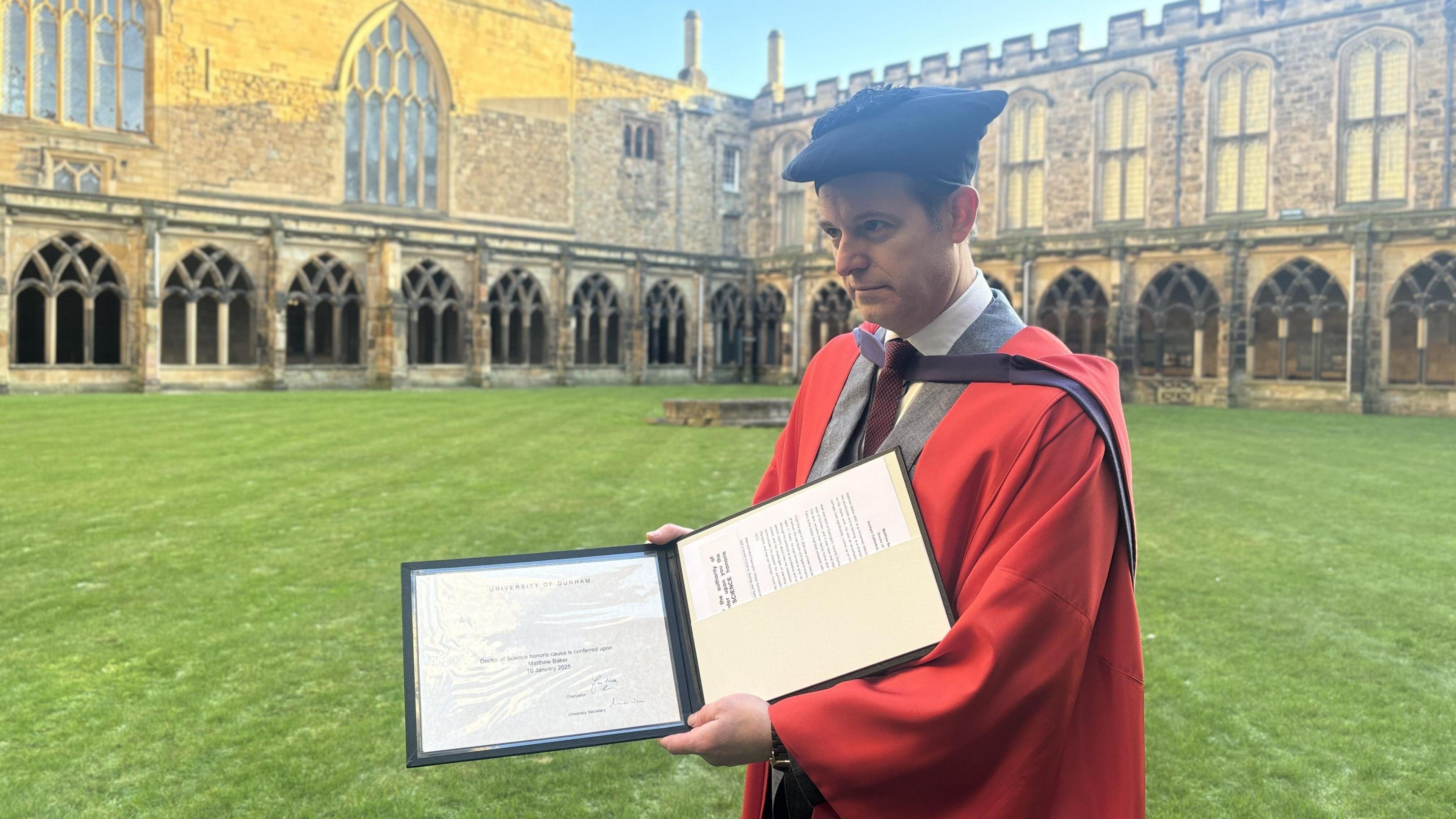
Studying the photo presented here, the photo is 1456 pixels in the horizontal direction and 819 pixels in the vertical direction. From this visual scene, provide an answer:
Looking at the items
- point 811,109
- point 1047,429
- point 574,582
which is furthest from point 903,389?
point 811,109

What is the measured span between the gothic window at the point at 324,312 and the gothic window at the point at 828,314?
12.8 m

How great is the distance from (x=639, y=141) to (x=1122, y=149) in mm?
16131

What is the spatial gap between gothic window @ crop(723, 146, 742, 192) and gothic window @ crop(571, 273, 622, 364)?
1018cm

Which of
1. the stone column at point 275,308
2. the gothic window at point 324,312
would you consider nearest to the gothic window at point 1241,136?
the gothic window at point 324,312

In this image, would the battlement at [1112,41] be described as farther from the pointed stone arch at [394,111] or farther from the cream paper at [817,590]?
the cream paper at [817,590]

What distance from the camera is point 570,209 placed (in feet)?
108

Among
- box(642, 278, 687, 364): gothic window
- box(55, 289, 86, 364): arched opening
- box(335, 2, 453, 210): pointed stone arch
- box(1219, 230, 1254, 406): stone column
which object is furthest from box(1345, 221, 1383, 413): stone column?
box(55, 289, 86, 364): arched opening

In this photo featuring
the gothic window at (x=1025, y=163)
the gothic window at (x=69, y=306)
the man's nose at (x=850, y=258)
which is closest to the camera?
the man's nose at (x=850, y=258)

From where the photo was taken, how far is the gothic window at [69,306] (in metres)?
19.8

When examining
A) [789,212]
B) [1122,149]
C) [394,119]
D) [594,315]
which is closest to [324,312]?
[394,119]

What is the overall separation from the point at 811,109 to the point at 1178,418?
2126 cm

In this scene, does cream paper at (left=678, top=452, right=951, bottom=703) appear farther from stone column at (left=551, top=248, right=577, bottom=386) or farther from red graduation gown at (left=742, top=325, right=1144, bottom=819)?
stone column at (left=551, top=248, right=577, bottom=386)

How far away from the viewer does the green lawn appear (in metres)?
3.27

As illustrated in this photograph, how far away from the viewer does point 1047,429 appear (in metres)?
1.54
